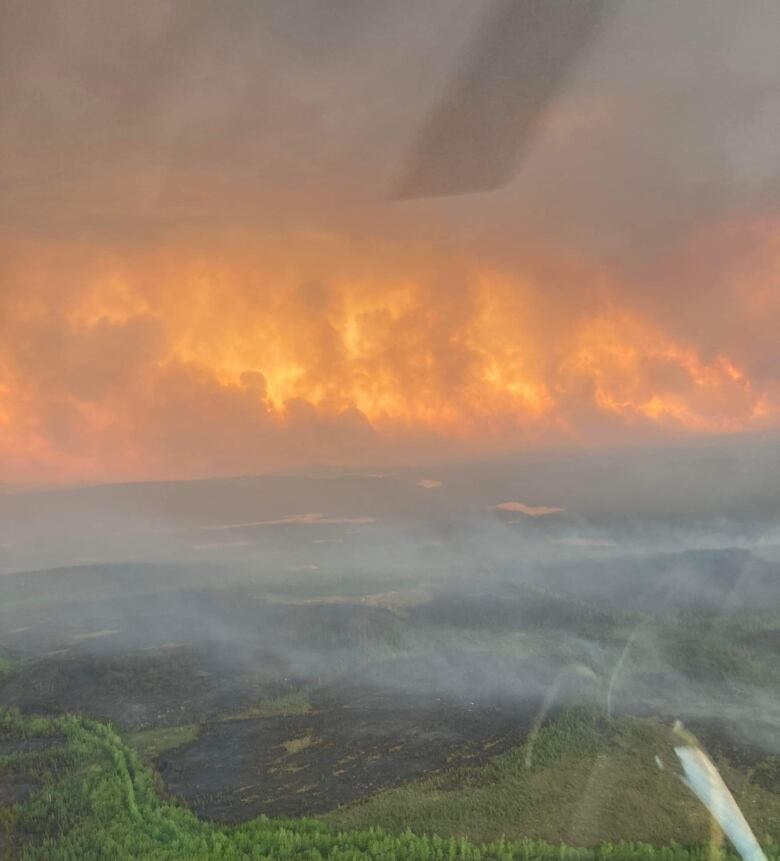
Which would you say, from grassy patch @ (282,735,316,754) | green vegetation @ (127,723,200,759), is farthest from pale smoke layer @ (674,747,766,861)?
green vegetation @ (127,723,200,759)

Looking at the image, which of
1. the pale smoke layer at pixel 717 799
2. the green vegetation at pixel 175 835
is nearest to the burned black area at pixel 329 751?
the green vegetation at pixel 175 835

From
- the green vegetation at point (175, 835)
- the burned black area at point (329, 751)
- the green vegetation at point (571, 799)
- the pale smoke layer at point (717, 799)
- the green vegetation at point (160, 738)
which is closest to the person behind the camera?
the green vegetation at point (175, 835)

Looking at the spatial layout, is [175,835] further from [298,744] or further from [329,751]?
[298,744]

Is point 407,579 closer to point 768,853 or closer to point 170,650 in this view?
point 170,650

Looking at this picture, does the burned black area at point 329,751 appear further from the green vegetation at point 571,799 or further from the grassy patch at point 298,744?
the green vegetation at point 571,799

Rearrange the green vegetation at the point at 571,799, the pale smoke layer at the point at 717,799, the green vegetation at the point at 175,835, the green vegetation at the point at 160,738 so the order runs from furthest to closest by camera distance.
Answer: the green vegetation at the point at 160,738
the green vegetation at the point at 571,799
the pale smoke layer at the point at 717,799
the green vegetation at the point at 175,835

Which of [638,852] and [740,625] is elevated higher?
[740,625]

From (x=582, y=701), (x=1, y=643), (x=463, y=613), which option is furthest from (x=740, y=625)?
(x=1, y=643)
